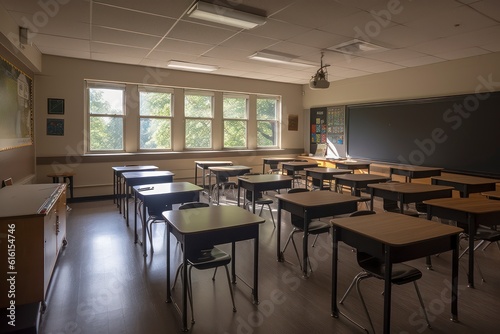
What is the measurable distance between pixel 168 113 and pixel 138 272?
4.95 meters

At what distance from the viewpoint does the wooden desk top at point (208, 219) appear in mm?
2346

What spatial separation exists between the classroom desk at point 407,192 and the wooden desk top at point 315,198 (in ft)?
2.17

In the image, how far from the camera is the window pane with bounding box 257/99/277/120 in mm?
8906

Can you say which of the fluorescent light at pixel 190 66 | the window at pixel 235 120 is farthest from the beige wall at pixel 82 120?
the window at pixel 235 120

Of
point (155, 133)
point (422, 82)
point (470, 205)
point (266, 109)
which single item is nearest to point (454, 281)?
point (470, 205)

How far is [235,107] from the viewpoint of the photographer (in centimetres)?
852

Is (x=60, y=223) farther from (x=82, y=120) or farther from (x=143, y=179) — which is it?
(x=82, y=120)

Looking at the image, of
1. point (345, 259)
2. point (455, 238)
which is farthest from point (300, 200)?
point (455, 238)

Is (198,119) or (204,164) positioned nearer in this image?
(204,164)

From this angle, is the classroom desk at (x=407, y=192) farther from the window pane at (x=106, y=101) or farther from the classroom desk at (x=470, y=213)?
the window pane at (x=106, y=101)

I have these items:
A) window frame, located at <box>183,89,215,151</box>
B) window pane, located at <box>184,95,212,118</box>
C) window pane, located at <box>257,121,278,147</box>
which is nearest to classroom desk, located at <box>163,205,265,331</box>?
window frame, located at <box>183,89,215,151</box>

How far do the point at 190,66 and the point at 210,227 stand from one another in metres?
5.28

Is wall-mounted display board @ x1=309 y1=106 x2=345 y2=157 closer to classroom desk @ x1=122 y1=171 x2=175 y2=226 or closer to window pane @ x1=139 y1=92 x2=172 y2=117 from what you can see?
window pane @ x1=139 y1=92 x2=172 y2=117

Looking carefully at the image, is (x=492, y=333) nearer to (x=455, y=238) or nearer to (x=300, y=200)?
(x=455, y=238)
